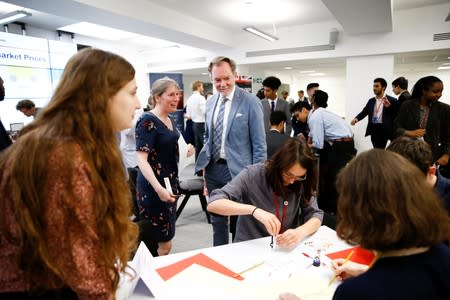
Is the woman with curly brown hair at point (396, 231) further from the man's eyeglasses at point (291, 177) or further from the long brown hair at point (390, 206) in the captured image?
the man's eyeglasses at point (291, 177)

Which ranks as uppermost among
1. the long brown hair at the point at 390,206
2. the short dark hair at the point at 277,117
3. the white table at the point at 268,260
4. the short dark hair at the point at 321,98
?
the short dark hair at the point at 321,98

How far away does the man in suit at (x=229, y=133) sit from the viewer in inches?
85.1

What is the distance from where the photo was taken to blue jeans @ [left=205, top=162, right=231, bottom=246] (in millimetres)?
2236

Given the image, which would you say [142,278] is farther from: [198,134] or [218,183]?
[198,134]

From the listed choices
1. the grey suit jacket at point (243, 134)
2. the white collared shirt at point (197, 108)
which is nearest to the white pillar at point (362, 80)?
the white collared shirt at point (197, 108)

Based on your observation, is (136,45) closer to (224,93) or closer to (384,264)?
(224,93)

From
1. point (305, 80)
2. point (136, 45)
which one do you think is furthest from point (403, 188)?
point (305, 80)

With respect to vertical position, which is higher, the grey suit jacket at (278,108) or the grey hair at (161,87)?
the grey hair at (161,87)

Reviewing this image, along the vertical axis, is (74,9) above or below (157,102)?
above

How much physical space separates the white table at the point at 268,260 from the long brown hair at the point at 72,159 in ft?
1.35

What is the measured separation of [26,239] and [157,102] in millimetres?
1561

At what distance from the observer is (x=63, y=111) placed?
75 cm

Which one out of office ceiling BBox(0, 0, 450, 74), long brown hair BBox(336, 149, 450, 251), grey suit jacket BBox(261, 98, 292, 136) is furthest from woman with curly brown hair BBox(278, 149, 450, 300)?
office ceiling BBox(0, 0, 450, 74)

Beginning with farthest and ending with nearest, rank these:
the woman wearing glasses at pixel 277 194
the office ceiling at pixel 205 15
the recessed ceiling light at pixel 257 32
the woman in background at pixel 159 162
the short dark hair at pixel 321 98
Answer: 1. the recessed ceiling light at pixel 257 32
2. the office ceiling at pixel 205 15
3. the short dark hair at pixel 321 98
4. the woman in background at pixel 159 162
5. the woman wearing glasses at pixel 277 194
